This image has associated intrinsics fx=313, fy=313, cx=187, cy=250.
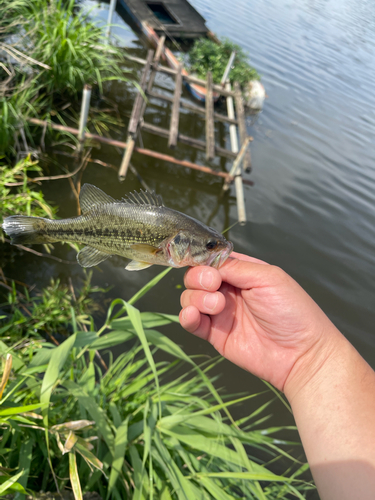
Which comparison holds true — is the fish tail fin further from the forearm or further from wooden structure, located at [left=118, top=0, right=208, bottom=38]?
wooden structure, located at [left=118, top=0, right=208, bottom=38]

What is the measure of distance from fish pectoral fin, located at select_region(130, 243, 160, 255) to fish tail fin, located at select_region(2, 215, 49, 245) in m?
0.43

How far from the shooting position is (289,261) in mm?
6793

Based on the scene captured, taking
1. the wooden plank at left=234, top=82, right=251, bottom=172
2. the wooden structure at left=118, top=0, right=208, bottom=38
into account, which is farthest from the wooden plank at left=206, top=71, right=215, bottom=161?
the wooden structure at left=118, top=0, right=208, bottom=38

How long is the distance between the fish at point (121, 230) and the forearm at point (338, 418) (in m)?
1.02

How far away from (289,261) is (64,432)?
5.90 metres

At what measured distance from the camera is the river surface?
5477 millimetres

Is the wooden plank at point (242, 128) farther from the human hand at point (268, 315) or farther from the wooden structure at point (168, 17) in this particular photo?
the wooden structure at point (168, 17)

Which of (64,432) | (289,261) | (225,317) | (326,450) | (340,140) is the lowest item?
(289,261)

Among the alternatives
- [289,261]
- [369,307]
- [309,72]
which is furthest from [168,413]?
[309,72]

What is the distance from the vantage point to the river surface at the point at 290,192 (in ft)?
18.0

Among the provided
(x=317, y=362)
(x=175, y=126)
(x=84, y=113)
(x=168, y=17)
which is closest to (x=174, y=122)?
(x=175, y=126)

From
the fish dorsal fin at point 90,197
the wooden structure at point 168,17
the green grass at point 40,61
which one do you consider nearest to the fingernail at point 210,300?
the fish dorsal fin at point 90,197

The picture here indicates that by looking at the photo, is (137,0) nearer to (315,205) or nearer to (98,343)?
(315,205)

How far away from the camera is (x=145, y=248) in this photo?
1546 mm
